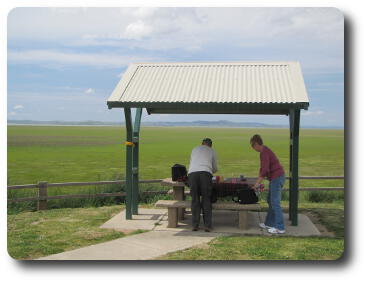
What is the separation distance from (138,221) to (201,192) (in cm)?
175

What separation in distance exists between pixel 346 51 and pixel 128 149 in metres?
4.47

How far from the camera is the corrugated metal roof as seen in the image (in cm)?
833

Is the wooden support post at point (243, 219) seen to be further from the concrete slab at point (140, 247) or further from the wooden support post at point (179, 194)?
the wooden support post at point (179, 194)

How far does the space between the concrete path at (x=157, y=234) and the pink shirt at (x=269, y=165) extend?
3.56 ft

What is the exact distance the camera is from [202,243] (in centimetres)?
739

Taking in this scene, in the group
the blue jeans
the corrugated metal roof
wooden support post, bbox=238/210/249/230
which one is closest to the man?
wooden support post, bbox=238/210/249/230

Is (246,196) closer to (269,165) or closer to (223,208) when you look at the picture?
(223,208)

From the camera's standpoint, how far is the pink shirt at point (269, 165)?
7906mm

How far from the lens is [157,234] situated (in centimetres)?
800

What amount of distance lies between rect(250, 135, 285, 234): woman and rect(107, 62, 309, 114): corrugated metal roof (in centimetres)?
85

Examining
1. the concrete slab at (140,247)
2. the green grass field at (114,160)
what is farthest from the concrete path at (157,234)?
the green grass field at (114,160)

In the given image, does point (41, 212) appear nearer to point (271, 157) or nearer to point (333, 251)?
point (271, 157)

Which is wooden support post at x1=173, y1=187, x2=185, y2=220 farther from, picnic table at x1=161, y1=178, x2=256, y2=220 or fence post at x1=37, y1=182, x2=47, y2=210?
fence post at x1=37, y1=182, x2=47, y2=210

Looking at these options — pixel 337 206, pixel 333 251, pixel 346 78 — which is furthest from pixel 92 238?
pixel 337 206
